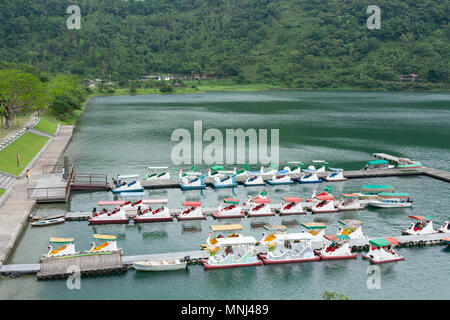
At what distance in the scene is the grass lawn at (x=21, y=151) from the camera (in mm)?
56281

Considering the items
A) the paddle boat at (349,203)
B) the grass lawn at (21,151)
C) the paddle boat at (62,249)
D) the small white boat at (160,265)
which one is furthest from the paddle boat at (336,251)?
the grass lawn at (21,151)

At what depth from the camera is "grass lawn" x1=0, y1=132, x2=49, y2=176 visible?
185 feet

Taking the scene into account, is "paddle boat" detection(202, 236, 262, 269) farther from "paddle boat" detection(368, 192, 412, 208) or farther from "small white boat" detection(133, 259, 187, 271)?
"paddle boat" detection(368, 192, 412, 208)

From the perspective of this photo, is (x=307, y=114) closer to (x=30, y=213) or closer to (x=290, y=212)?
(x=290, y=212)

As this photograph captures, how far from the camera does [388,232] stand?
145ft

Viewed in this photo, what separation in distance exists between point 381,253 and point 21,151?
52.8 m

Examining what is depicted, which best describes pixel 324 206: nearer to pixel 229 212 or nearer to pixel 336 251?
pixel 229 212

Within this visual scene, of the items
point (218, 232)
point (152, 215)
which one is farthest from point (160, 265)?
point (152, 215)

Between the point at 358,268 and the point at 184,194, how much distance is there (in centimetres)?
2655

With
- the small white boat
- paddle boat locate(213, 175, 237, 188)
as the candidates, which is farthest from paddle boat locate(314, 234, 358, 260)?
paddle boat locate(213, 175, 237, 188)

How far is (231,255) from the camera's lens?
36.1m

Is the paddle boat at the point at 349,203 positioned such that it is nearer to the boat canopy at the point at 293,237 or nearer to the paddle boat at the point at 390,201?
the paddle boat at the point at 390,201

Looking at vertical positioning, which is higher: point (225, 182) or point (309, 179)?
point (225, 182)

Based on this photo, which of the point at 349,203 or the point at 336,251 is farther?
the point at 349,203
